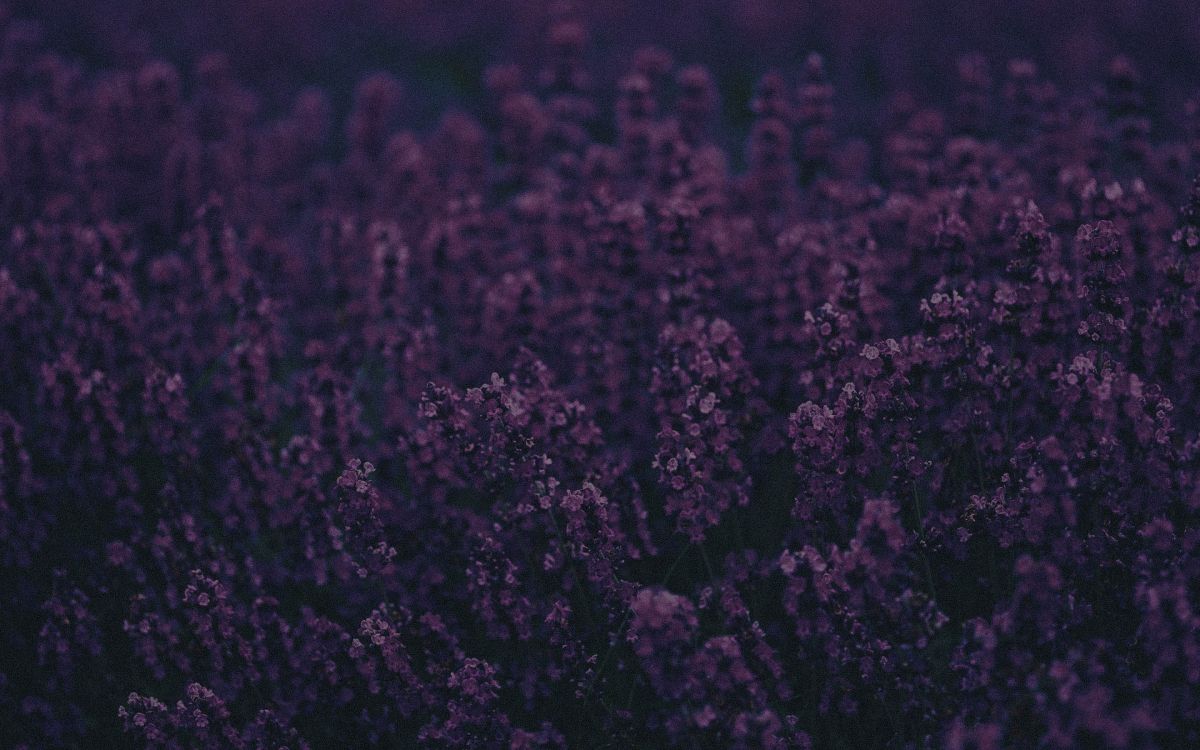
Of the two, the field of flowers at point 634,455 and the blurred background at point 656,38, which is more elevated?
the blurred background at point 656,38

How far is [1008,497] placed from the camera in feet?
10.6

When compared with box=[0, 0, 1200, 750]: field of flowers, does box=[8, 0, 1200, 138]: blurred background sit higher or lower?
higher

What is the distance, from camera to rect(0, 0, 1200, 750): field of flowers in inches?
115

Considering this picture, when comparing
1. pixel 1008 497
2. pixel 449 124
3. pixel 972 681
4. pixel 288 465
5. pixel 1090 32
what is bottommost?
pixel 972 681

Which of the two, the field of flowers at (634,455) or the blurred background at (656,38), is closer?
the field of flowers at (634,455)

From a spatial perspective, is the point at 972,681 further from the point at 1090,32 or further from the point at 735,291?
the point at 1090,32

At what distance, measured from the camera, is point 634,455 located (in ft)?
13.9

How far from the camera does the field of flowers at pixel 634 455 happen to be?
9.58 feet

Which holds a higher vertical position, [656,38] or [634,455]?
[656,38]

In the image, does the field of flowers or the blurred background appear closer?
the field of flowers

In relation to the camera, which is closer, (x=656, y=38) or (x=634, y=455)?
(x=634, y=455)

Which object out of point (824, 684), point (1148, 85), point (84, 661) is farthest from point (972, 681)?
point (1148, 85)

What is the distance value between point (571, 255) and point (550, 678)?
2282 mm

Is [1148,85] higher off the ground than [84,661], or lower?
higher
